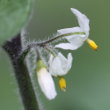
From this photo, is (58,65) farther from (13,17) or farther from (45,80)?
(13,17)

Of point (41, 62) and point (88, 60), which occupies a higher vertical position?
point (41, 62)

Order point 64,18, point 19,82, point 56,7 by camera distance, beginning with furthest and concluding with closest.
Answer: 1. point 56,7
2. point 64,18
3. point 19,82

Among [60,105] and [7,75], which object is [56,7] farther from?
[60,105]

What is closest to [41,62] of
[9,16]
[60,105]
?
[9,16]

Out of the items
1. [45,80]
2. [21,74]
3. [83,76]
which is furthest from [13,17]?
[83,76]

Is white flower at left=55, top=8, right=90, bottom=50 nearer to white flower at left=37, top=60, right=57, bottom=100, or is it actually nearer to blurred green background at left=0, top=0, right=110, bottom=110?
white flower at left=37, top=60, right=57, bottom=100

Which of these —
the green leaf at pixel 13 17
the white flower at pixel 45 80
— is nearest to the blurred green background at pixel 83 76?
the white flower at pixel 45 80
